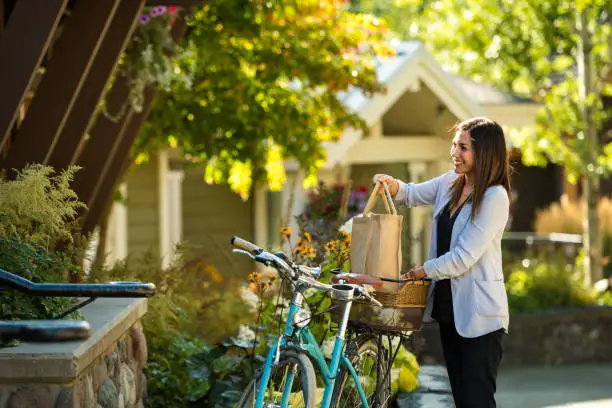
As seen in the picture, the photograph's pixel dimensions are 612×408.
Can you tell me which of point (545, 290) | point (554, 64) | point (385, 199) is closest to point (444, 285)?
point (385, 199)

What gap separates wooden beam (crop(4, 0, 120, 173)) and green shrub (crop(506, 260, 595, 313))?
8.13 metres

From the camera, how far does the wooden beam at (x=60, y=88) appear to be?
7.52 m

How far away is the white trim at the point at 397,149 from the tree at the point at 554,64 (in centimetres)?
197

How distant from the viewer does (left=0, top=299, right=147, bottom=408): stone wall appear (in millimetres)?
4137

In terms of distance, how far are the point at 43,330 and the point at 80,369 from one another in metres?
0.19

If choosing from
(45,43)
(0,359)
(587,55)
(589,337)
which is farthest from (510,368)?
(0,359)

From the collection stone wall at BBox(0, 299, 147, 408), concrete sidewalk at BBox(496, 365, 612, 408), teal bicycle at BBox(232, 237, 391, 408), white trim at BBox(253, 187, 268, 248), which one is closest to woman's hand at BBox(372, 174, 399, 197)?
Answer: teal bicycle at BBox(232, 237, 391, 408)

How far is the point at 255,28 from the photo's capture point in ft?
37.1

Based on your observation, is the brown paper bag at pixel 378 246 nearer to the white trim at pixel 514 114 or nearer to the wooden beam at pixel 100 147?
the wooden beam at pixel 100 147

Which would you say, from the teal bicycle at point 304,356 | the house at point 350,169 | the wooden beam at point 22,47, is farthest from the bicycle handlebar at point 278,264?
the house at point 350,169

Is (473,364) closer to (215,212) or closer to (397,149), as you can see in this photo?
(397,149)

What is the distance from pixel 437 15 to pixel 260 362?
40.1 feet

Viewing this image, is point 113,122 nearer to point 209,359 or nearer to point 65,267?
point 209,359

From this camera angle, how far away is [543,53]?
52.4 feet
